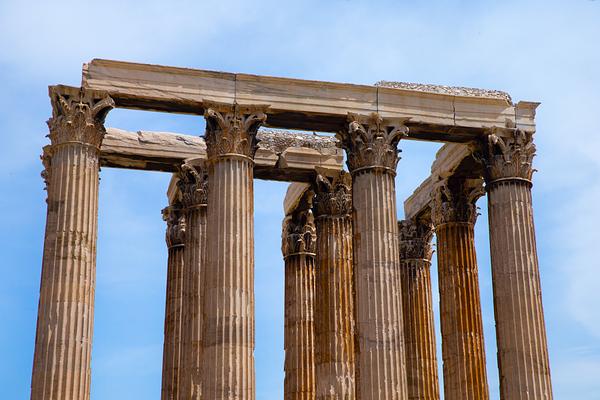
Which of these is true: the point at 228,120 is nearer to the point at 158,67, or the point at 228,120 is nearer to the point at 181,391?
the point at 158,67

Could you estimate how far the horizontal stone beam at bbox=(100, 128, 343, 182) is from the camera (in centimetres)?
4094


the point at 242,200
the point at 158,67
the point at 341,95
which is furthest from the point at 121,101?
the point at 341,95

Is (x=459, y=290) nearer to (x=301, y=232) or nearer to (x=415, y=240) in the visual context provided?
(x=415, y=240)

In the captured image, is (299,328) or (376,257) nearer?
(376,257)

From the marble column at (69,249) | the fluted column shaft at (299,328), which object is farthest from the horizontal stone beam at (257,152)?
the marble column at (69,249)

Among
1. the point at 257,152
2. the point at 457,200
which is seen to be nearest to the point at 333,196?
the point at 257,152

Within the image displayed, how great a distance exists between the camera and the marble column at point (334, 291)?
1575 inches

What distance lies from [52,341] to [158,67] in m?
9.80

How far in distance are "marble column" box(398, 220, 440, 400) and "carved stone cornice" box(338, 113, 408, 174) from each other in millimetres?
9786

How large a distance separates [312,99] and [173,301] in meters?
10.1

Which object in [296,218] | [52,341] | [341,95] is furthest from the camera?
[296,218]

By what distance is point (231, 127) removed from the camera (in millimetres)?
36281

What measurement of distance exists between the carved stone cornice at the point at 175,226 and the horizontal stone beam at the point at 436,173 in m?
10.3

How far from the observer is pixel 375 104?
38219mm
